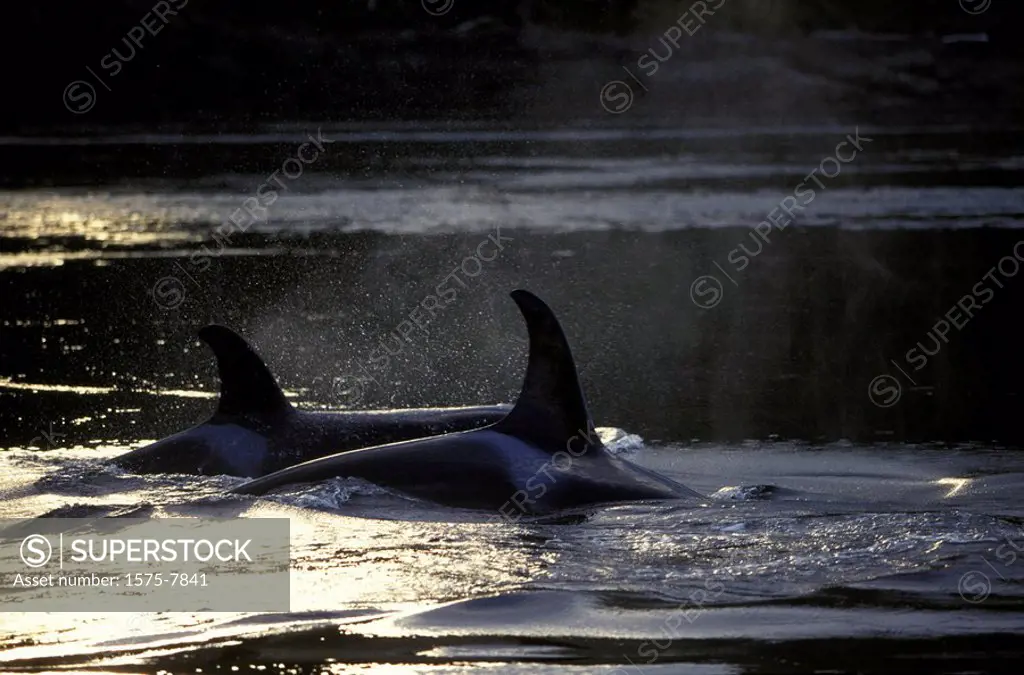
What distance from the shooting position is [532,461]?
917 centimetres

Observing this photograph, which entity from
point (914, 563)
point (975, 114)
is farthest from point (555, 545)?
point (975, 114)

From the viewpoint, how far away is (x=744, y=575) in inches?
317

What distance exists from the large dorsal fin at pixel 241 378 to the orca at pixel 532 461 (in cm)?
141

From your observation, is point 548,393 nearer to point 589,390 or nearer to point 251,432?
point 251,432

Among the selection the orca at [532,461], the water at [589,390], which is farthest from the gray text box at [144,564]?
the orca at [532,461]

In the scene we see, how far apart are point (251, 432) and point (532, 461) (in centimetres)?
229

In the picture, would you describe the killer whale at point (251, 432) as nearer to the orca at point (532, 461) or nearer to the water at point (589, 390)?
the water at point (589, 390)

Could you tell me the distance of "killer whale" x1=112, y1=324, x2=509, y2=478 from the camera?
10.6 metres

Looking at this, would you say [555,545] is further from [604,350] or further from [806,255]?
[806,255]

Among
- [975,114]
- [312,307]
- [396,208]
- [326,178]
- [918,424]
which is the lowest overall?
[918,424]

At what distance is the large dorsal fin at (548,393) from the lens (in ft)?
29.8

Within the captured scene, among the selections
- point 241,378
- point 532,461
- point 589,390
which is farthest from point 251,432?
point 589,390

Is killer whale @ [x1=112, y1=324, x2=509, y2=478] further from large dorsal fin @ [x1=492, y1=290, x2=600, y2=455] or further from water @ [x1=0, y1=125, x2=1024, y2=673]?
large dorsal fin @ [x1=492, y1=290, x2=600, y2=455]

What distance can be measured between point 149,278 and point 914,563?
14.1 meters
